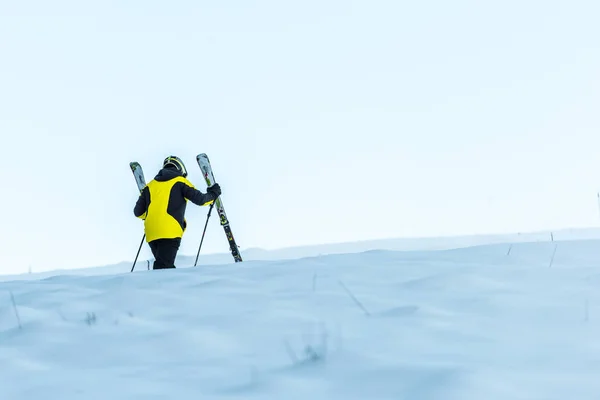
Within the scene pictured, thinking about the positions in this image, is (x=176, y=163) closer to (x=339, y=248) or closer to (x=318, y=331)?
(x=318, y=331)

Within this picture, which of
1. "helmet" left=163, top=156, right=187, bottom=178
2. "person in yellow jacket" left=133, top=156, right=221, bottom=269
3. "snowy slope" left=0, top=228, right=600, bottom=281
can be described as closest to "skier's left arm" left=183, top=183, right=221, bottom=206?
"person in yellow jacket" left=133, top=156, right=221, bottom=269

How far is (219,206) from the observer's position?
12.9 m

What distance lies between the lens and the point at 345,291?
4.63m

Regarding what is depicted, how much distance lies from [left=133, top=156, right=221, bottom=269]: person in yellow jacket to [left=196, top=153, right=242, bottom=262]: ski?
3.24 m

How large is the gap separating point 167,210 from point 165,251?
1.68ft

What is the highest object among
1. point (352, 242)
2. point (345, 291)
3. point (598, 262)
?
point (345, 291)

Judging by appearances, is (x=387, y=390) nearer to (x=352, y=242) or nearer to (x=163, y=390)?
(x=163, y=390)

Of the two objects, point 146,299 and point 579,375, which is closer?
point 579,375

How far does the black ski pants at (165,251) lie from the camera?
9.34 meters

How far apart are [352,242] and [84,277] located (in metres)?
17.4

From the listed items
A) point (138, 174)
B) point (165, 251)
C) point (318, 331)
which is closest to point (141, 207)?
point (165, 251)

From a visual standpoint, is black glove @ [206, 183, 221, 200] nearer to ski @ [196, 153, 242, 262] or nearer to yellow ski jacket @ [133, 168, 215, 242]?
yellow ski jacket @ [133, 168, 215, 242]

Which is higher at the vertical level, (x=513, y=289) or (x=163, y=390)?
(x=163, y=390)

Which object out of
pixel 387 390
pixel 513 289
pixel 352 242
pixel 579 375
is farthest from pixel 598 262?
pixel 352 242
